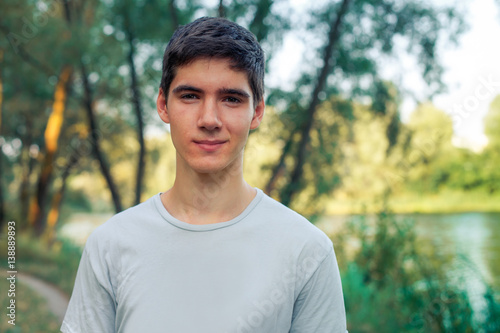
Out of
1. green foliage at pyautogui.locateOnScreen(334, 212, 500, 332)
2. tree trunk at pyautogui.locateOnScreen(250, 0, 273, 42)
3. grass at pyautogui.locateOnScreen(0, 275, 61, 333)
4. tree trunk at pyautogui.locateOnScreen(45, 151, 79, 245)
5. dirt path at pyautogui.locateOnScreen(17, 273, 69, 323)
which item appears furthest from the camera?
tree trunk at pyautogui.locateOnScreen(45, 151, 79, 245)

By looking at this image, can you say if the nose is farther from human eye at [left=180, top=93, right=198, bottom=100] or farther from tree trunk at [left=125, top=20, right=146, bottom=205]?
tree trunk at [left=125, top=20, right=146, bottom=205]

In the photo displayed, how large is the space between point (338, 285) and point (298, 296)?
0.14 m

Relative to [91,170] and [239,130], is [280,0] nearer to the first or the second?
[239,130]

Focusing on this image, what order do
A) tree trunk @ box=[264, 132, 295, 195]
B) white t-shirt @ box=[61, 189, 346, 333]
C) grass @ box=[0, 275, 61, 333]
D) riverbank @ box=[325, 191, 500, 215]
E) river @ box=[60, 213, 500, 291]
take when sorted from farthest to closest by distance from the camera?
river @ box=[60, 213, 500, 291], riverbank @ box=[325, 191, 500, 215], tree trunk @ box=[264, 132, 295, 195], grass @ box=[0, 275, 61, 333], white t-shirt @ box=[61, 189, 346, 333]

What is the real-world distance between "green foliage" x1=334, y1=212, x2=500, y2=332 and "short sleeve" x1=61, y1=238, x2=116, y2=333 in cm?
523

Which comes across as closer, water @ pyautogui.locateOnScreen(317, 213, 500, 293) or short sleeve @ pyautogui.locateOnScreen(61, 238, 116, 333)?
short sleeve @ pyautogui.locateOnScreen(61, 238, 116, 333)

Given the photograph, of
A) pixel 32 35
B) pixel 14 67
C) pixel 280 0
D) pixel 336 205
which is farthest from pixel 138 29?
pixel 14 67

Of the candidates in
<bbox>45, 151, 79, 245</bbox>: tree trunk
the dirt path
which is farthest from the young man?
<bbox>45, 151, 79, 245</bbox>: tree trunk

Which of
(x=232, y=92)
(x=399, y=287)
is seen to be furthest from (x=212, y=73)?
(x=399, y=287)

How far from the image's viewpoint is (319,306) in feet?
4.84

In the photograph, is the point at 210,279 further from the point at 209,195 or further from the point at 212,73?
the point at 212,73

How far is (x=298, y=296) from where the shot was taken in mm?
1493

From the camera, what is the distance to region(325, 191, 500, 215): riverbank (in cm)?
855

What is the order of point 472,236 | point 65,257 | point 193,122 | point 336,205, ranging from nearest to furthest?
point 193,122 → point 336,205 → point 472,236 → point 65,257
